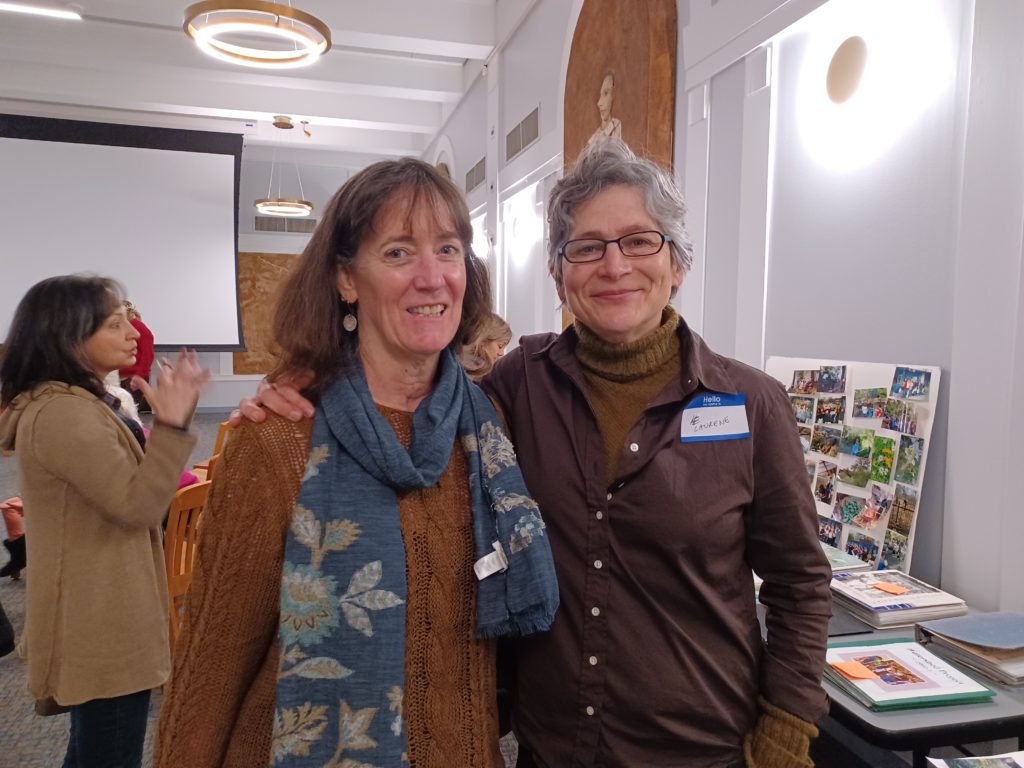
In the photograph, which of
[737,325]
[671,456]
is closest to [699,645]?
[671,456]

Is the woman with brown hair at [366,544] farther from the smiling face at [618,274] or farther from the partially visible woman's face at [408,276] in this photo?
the smiling face at [618,274]

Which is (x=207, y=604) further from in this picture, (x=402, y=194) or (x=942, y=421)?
(x=942, y=421)

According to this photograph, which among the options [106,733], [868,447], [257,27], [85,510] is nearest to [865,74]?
[868,447]

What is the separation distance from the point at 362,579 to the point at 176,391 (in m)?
0.89

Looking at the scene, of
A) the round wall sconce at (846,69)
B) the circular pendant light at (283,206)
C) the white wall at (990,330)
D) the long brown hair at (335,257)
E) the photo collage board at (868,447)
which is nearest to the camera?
the long brown hair at (335,257)

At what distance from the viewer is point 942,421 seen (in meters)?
1.73

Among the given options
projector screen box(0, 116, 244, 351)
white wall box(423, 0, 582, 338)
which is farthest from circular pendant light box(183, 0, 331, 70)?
projector screen box(0, 116, 244, 351)

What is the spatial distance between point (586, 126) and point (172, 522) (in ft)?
9.49

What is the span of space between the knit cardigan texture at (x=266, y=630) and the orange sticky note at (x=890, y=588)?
1.10 metres

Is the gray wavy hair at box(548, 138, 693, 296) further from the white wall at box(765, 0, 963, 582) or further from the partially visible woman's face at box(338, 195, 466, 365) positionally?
the white wall at box(765, 0, 963, 582)

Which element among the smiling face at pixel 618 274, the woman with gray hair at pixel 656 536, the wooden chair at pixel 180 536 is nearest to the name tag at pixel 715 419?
the woman with gray hair at pixel 656 536

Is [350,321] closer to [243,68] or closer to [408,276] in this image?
[408,276]

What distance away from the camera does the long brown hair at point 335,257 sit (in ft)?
3.52

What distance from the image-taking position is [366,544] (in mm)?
999
